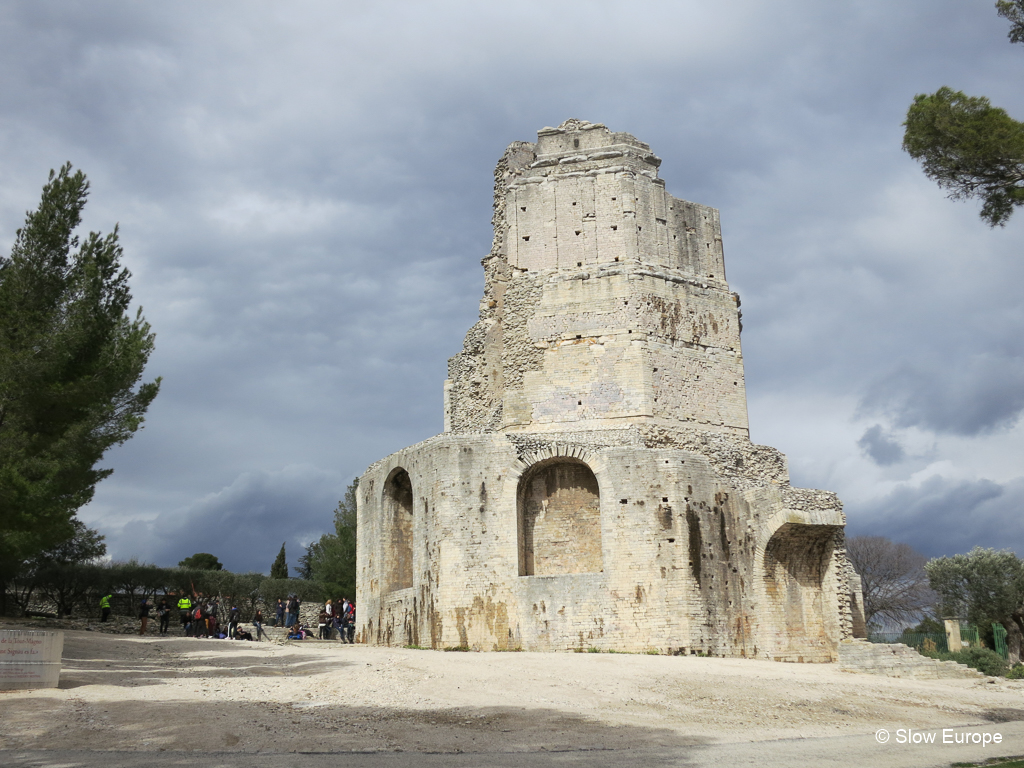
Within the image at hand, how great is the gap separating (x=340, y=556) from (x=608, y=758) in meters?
24.6

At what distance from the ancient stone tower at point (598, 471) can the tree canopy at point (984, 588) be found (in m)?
11.2

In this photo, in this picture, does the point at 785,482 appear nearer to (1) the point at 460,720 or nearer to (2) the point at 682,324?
(2) the point at 682,324

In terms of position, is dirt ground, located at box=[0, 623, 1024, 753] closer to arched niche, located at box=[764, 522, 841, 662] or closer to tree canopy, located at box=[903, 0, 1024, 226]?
arched niche, located at box=[764, 522, 841, 662]

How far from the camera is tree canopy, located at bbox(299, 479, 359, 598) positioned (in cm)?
3122

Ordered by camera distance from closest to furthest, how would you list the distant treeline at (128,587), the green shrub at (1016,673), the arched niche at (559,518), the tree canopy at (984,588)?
the green shrub at (1016,673)
the arched niche at (559,518)
the distant treeline at (128,587)
the tree canopy at (984,588)

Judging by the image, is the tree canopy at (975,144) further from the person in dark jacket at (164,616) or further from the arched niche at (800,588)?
the person in dark jacket at (164,616)

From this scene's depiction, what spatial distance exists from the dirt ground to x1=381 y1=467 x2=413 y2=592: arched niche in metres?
5.09

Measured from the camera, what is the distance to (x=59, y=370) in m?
14.4

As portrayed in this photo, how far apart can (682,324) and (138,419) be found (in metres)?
12.5

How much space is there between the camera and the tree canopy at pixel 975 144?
11.3m

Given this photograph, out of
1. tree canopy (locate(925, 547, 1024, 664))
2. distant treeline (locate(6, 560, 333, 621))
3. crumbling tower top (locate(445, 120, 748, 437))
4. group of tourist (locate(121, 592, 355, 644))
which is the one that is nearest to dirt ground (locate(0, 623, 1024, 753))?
group of tourist (locate(121, 592, 355, 644))

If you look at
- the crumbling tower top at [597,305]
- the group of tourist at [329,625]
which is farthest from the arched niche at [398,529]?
the crumbling tower top at [597,305]

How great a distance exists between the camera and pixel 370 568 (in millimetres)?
21500

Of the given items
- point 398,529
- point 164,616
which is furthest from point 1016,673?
point 164,616
